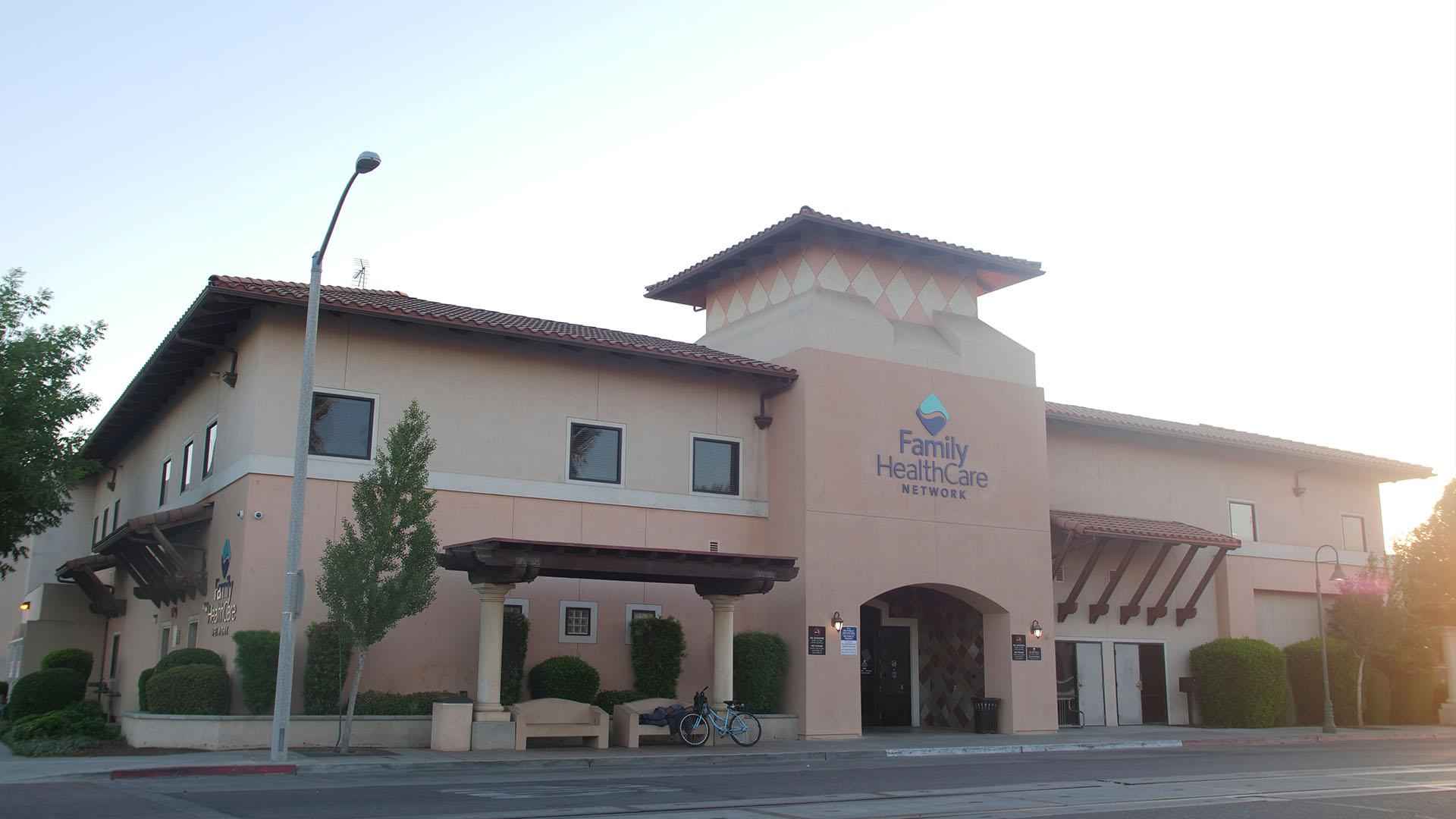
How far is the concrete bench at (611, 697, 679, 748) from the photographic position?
21344mm

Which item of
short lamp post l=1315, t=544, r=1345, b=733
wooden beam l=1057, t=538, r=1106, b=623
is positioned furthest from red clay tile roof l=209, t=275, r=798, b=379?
short lamp post l=1315, t=544, r=1345, b=733

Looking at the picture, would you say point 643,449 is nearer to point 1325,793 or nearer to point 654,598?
point 654,598

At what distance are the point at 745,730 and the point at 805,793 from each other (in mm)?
7709

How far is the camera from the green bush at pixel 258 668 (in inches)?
772

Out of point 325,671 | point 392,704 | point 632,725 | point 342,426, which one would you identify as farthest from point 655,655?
point 342,426

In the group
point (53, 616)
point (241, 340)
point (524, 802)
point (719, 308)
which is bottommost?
point (524, 802)

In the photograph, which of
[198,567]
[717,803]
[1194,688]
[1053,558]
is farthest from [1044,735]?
[198,567]

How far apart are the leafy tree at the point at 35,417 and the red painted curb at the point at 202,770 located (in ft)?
45.0

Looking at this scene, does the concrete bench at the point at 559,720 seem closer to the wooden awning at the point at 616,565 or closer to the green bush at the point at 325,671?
the wooden awning at the point at 616,565

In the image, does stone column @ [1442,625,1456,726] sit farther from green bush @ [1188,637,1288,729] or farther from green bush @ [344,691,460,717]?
green bush @ [344,691,460,717]

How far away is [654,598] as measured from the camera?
2422cm

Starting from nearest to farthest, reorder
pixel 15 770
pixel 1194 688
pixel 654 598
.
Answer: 1. pixel 15 770
2. pixel 654 598
3. pixel 1194 688

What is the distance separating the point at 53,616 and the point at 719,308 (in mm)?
19375

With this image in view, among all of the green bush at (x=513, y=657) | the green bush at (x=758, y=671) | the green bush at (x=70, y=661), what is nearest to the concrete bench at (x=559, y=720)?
the green bush at (x=513, y=657)
